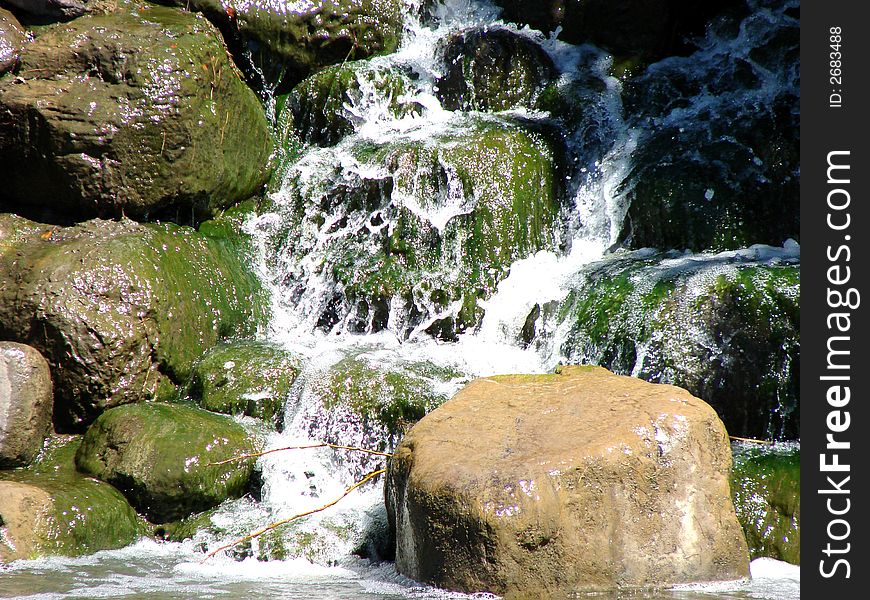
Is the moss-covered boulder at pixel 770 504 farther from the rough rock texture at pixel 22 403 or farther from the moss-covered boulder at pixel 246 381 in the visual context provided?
the rough rock texture at pixel 22 403

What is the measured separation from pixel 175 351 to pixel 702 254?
414 centimetres

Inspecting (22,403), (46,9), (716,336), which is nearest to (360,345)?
(22,403)

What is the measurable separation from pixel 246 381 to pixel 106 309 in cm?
110

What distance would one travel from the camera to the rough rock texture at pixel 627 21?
360 inches

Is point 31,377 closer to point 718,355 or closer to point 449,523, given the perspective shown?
point 449,523

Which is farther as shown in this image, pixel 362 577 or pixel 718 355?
pixel 718 355

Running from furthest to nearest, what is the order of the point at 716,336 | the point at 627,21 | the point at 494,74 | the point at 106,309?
the point at 627,21 < the point at 494,74 < the point at 106,309 < the point at 716,336

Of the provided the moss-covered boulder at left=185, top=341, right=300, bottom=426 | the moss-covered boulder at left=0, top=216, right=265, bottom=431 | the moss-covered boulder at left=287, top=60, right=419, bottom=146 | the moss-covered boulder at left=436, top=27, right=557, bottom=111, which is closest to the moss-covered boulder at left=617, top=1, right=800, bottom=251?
the moss-covered boulder at left=436, top=27, right=557, bottom=111

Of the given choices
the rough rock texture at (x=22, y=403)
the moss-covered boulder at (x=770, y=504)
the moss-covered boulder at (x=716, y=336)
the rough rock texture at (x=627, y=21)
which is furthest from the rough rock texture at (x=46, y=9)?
the moss-covered boulder at (x=770, y=504)

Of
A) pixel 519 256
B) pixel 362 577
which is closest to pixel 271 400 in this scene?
pixel 362 577

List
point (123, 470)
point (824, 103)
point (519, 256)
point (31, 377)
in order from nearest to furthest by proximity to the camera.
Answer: point (824, 103)
point (123, 470)
point (31, 377)
point (519, 256)

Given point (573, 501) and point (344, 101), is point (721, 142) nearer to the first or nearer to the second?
point (344, 101)

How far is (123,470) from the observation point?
5.55m

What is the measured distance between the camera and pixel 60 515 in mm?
5027
